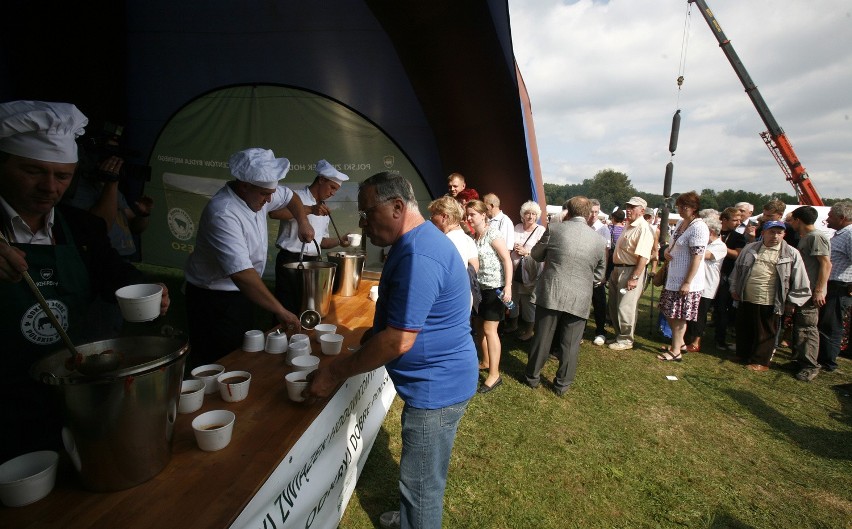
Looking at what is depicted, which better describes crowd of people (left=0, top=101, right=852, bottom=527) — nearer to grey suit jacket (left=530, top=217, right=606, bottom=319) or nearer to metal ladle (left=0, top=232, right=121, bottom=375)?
grey suit jacket (left=530, top=217, right=606, bottom=319)

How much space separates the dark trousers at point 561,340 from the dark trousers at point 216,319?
290cm

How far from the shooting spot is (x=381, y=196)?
175cm

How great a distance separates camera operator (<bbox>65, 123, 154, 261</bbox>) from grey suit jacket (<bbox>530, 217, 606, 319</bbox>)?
364 cm

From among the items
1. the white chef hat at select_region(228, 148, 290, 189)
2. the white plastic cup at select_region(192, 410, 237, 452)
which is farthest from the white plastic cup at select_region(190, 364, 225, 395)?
the white chef hat at select_region(228, 148, 290, 189)

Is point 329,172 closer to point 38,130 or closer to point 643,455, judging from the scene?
point 38,130

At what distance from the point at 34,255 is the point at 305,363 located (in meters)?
1.14

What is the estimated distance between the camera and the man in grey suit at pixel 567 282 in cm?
408

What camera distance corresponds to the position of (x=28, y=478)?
1091 millimetres

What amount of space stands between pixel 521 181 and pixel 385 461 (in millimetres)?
3976

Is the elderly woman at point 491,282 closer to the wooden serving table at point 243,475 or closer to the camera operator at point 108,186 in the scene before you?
the wooden serving table at point 243,475

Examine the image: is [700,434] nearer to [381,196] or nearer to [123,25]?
[381,196]

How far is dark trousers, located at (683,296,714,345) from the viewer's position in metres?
5.51

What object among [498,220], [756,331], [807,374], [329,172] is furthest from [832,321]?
[329,172]

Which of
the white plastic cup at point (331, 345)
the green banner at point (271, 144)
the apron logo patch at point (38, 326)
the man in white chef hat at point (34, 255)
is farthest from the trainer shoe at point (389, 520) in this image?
the green banner at point (271, 144)
